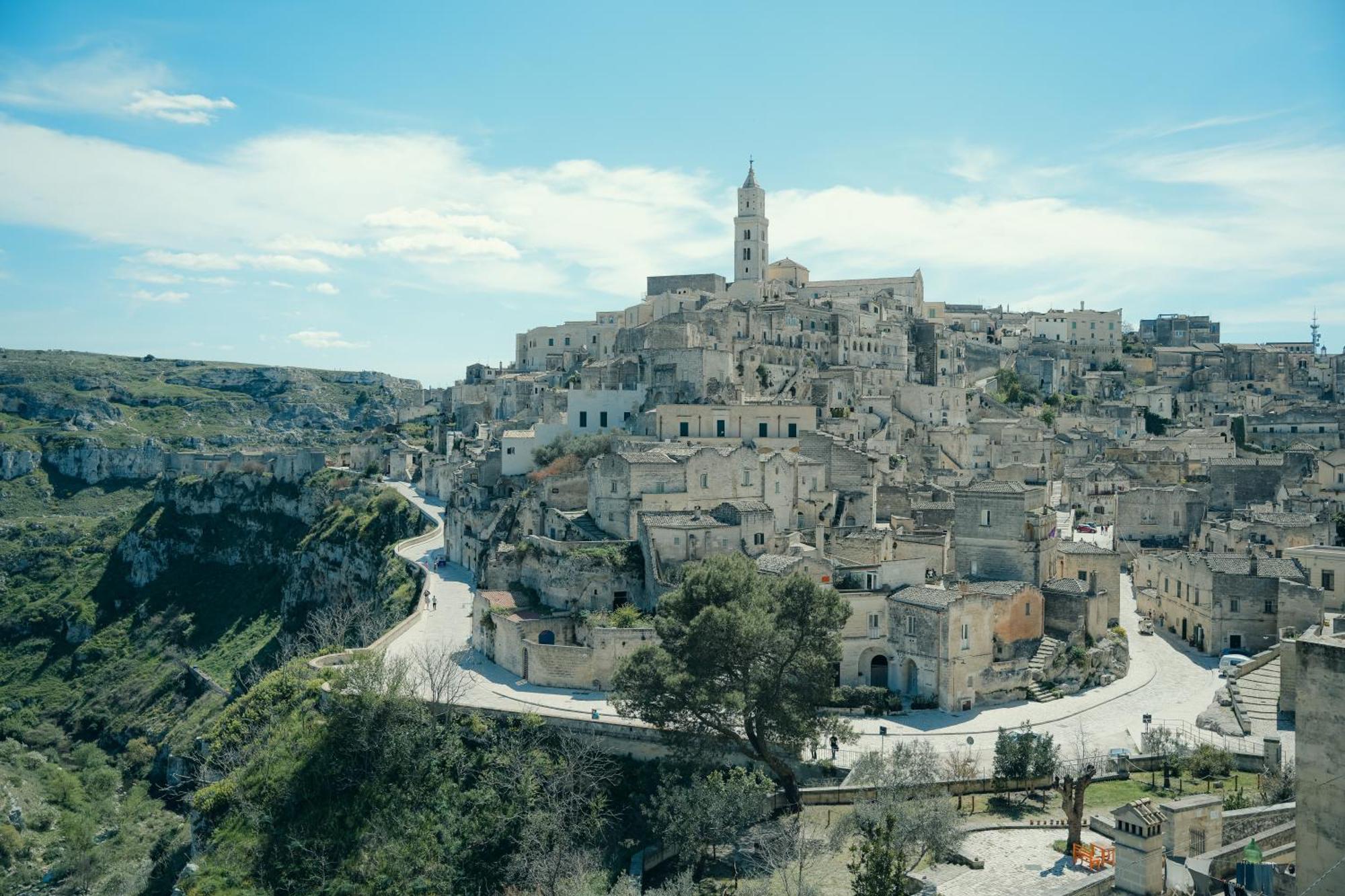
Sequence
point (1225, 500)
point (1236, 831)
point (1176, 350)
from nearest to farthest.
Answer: point (1236, 831)
point (1225, 500)
point (1176, 350)

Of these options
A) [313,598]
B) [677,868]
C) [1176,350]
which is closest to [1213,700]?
[677,868]

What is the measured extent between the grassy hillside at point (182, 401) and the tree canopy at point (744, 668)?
94391 mm

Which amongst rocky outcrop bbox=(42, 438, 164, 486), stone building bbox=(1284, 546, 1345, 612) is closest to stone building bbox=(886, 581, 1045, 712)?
stone building bbox=(1284, 546, 1345, 612)

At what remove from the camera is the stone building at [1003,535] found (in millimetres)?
36875

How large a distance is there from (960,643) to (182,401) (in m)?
128

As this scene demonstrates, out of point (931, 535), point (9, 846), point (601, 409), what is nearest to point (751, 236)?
point (601, 409)

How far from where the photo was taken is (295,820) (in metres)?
28.1

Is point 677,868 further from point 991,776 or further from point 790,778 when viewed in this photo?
point 991,776

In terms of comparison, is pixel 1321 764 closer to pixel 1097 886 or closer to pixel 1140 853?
pixel 1140 853

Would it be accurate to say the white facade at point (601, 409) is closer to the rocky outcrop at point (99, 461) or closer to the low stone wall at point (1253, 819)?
the low stone wall at point (1253, 819)

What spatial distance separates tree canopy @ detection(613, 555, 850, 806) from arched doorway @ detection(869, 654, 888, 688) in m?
5.02

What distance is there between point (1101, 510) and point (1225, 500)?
586 centimetres

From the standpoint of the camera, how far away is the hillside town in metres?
30.0

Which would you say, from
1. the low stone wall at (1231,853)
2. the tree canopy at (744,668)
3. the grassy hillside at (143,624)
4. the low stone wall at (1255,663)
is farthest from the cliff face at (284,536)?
the low stone wall at (1231,853)
